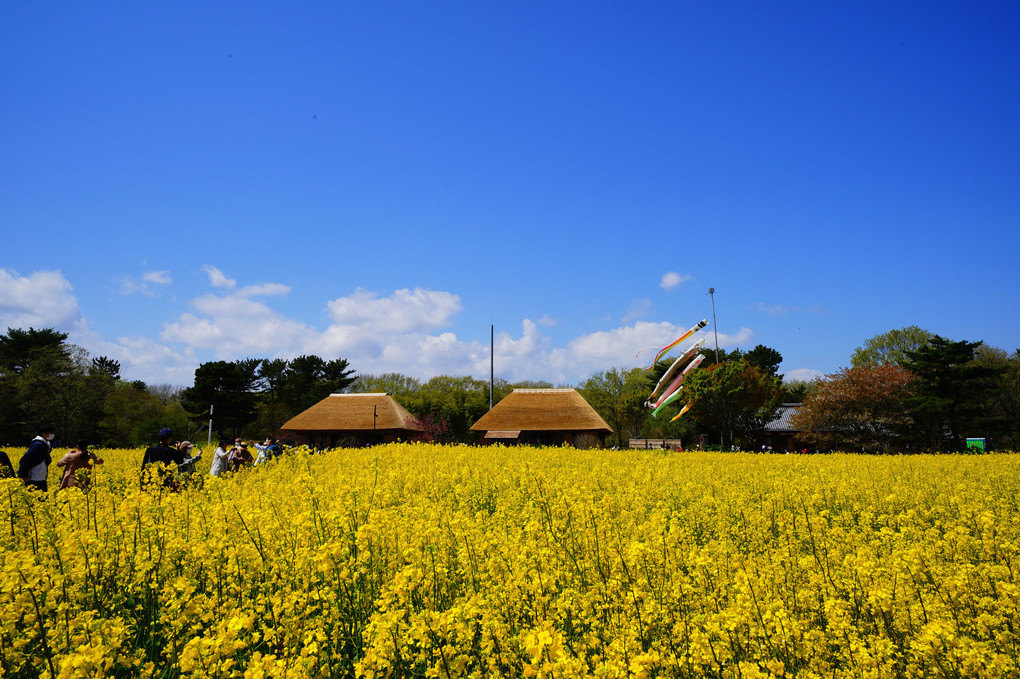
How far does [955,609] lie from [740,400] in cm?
2467

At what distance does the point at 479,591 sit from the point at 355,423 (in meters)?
37.3

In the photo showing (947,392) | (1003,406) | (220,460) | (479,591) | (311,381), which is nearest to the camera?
(479,591)

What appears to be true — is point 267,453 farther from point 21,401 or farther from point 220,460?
point 21,401

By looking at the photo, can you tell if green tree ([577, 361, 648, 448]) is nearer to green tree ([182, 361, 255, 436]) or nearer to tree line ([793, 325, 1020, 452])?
tree line ([793, 325, 1020, 452])

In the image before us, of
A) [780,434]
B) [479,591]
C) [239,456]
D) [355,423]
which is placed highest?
[355,423]

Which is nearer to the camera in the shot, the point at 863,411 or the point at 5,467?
the point at 5,467

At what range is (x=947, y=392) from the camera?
3350 centimetres

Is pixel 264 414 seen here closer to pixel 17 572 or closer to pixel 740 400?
pixel 740 400

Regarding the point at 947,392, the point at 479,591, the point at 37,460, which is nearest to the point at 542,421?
the point at 947,392

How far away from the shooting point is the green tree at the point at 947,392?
1287 inches

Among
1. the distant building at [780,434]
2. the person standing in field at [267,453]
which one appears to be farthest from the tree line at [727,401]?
the person standing in field at [267,453]

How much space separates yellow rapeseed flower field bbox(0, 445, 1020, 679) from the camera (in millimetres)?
2449

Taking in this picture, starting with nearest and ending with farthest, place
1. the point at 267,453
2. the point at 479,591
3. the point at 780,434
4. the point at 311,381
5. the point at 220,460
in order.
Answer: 1. the point at 479,591
2. the point at 220,460
3. the point at 267,453
4. the point at 780,434
5. the point at 311,381

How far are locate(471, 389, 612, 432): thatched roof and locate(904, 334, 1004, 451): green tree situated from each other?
20010 millimetres
